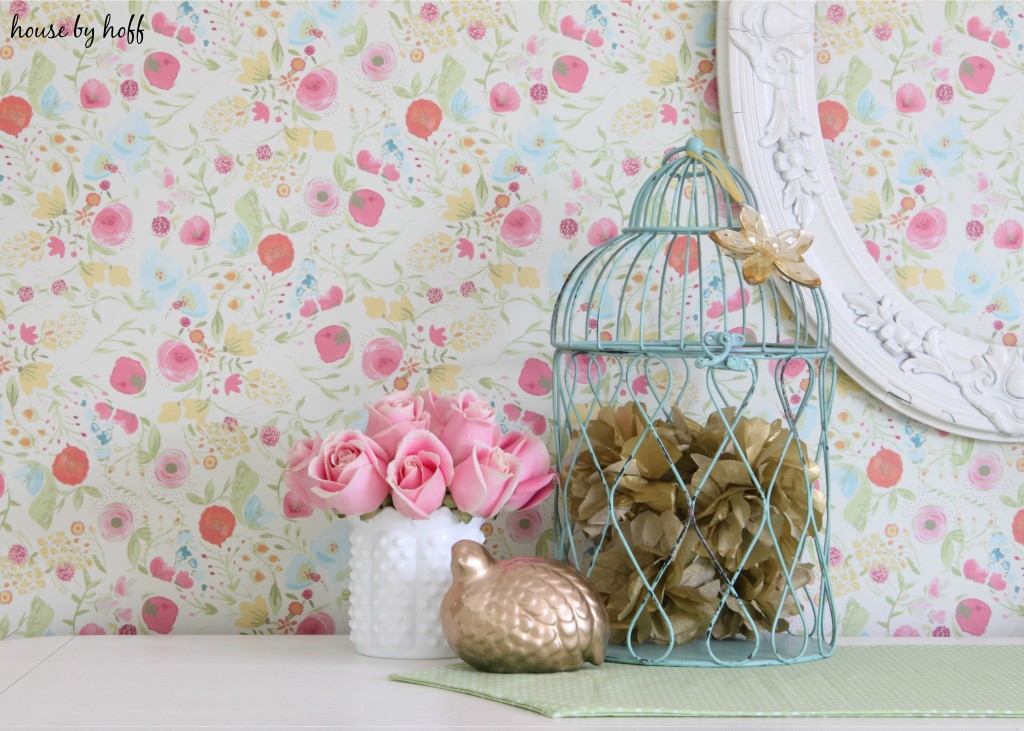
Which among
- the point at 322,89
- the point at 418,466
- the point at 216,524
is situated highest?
the point at 322,89

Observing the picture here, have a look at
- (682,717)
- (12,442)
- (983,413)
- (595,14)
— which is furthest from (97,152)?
(983,413)

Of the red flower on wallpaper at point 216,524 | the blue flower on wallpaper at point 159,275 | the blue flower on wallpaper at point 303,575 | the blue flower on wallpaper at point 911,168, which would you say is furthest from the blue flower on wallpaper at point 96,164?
the blue flower on wallpaper at point 911,168

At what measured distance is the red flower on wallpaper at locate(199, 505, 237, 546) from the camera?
1.33 meters

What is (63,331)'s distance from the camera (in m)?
1.33

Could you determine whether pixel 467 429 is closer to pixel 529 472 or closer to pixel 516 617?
pixel 529 472

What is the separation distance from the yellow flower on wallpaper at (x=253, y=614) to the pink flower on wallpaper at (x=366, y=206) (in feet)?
1.64

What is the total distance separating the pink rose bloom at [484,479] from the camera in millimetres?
1116

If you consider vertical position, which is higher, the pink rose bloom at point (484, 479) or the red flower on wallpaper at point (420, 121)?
the red flower on wallpaper at point (420, 121)

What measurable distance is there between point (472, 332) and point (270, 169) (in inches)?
13.1

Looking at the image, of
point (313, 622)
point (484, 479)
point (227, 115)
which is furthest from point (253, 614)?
point (227, 115)

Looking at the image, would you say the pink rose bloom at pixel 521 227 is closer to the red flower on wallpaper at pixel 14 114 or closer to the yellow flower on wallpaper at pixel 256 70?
the yellow flower on wallpaper at pixel 256 70

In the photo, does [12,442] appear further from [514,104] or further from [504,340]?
[514,104]

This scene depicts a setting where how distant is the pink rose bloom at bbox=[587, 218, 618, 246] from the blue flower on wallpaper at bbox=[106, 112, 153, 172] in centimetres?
58

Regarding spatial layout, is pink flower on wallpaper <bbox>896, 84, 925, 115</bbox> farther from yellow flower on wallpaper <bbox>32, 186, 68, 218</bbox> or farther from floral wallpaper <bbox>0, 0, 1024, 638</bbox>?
yellow flower on wallpaper <bbox>32, 186, 68, 218</bbox>
